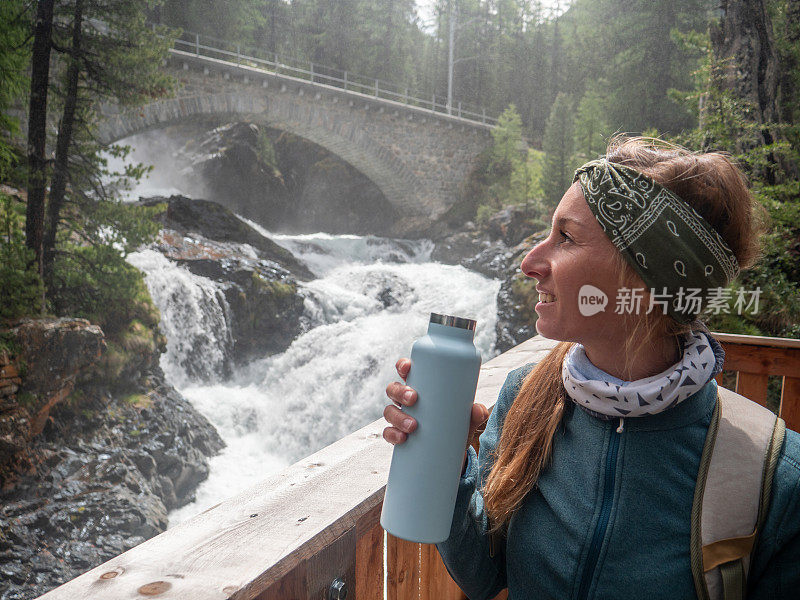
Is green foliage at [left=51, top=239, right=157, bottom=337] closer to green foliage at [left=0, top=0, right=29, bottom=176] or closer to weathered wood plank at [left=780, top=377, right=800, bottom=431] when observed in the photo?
green foliage at [left=0, top=0, right=29, bottom=176]

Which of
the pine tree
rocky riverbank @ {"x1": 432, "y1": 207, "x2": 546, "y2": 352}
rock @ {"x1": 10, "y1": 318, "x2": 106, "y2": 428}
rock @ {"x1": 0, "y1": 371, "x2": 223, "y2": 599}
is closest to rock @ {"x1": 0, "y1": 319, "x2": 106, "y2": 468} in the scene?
rock @ {"x1": 10, "y1": 318, "x2": 106, "y2": 428}

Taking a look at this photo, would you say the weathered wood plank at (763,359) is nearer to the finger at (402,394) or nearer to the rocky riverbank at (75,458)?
the finger at (402,394)

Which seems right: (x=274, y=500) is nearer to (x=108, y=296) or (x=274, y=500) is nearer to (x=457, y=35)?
(x=108, y=296)

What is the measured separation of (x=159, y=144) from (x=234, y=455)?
297 inches

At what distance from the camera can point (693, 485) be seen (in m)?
0.45

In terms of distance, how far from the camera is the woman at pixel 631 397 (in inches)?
17.4

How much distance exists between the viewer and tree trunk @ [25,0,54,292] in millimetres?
4324

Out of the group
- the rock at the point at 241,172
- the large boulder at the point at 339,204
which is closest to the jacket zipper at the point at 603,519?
the rock at the point at 241,172

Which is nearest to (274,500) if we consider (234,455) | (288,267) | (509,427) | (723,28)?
(509,427)

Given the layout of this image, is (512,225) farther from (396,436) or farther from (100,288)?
(396,436)

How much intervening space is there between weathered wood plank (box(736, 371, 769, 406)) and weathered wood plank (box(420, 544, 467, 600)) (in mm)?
862

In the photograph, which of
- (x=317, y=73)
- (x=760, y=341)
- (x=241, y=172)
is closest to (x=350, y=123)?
(x=317, y=73)

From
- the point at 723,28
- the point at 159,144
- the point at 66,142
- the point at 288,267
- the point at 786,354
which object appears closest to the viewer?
the point at 786,354

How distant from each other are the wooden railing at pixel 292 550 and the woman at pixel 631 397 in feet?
0.32
